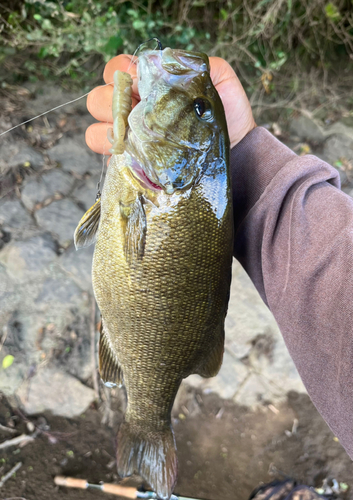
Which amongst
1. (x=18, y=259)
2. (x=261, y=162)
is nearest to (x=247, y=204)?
(x=261, y=162)

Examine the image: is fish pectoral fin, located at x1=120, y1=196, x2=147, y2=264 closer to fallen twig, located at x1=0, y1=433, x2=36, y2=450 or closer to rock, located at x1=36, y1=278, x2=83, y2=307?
rock, located at x1=36, y1=278, x2=83, y2=307

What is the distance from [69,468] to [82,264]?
1577mm

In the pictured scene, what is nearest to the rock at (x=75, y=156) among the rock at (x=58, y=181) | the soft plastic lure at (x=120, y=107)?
the rock at (x=58, y=181)

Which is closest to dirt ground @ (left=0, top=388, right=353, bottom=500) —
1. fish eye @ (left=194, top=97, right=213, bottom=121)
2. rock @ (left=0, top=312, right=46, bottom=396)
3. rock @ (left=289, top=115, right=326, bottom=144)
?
rock @ (left=0, top=312, right=46, bottom=396)

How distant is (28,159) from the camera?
2.81 m

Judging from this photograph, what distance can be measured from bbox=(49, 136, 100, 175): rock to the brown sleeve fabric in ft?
5.89

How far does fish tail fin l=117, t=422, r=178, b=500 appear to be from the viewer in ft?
5.28

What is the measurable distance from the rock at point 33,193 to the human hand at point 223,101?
1.23 m

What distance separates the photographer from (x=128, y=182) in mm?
1297

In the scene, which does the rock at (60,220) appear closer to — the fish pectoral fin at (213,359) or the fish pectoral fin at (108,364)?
the fish pectoral fin at (108,364)

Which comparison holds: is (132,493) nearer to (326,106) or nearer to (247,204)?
(247,204)

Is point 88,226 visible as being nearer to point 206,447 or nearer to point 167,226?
point 167,226

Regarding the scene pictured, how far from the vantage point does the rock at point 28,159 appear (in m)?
2.78

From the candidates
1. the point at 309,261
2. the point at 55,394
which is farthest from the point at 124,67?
the point at 55,394
